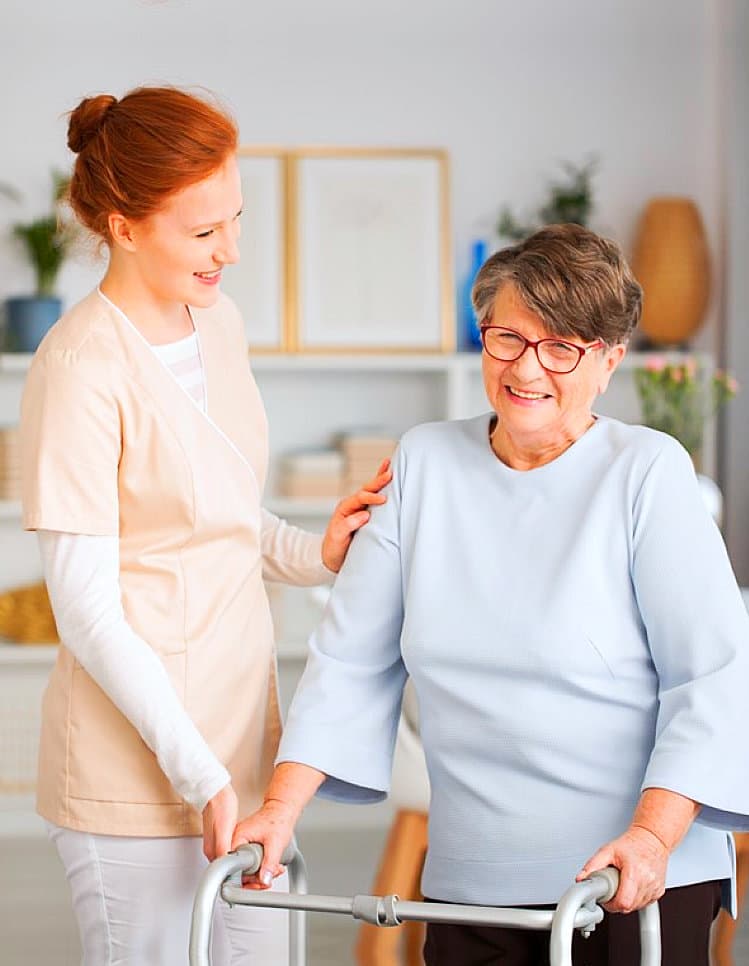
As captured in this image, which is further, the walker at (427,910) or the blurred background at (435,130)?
the blurred background at (435,130)

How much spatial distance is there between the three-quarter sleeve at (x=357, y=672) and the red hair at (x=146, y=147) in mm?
433

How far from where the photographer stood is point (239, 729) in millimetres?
1742

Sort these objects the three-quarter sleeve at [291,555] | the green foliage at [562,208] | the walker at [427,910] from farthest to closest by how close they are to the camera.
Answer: the green foliage at [562,208] → the three-quarter sleeve at [291,555] → the walker at [427,910]

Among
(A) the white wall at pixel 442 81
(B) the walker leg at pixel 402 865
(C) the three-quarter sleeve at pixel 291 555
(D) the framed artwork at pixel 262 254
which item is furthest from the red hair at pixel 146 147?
(A) the white wall at pixel 442 81

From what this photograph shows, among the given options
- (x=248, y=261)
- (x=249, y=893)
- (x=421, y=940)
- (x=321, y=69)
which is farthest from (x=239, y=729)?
(x=321, y=69)

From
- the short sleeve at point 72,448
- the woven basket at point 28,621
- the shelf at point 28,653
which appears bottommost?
the shelf at point 28,653

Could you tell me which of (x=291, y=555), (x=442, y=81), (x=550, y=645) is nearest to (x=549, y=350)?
(x=550, y=645)

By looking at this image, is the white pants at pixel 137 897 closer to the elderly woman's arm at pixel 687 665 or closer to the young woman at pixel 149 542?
the young woman at pixel 149 542

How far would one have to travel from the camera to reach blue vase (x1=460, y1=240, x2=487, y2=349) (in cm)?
452

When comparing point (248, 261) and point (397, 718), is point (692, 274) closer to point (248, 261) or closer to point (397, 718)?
point (248, 261)

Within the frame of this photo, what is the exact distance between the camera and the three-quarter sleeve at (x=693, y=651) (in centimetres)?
146

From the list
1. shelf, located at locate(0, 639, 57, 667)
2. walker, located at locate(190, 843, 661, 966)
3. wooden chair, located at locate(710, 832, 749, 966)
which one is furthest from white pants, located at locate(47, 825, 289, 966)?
shelf, located at locate(0, 639, 57, 667)

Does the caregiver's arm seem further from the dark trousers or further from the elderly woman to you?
the dark trousers

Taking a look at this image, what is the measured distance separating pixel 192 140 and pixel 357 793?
2.64 ft
